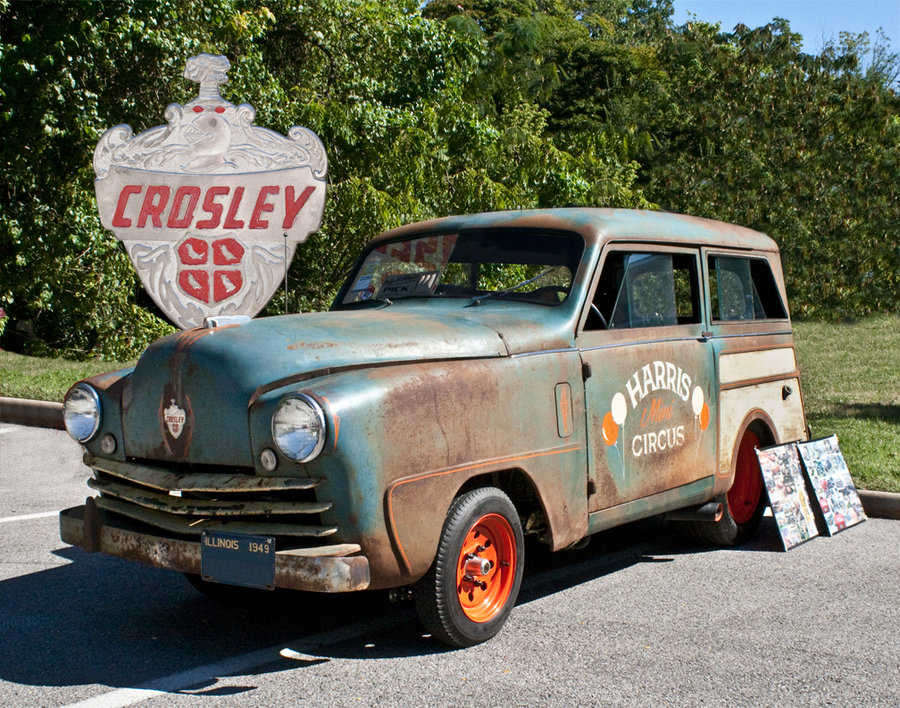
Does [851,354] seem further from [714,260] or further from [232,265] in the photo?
[714,260]

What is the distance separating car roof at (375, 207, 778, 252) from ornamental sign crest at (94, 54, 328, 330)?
8.71 m

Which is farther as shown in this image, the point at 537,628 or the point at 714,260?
the point at 714,260

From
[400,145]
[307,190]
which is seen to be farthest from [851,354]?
[307,190]

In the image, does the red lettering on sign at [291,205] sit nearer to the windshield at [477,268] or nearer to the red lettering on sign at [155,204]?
the red lettering on sign at [155,204]

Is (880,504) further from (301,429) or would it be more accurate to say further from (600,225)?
(301,429)

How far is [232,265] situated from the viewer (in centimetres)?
1488

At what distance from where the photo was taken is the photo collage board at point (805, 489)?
641cm

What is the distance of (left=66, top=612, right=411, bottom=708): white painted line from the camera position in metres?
3.93

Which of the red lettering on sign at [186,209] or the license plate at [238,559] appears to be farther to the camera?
the red lettering on sign at [186,209]

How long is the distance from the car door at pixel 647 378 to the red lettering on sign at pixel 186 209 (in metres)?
9.79

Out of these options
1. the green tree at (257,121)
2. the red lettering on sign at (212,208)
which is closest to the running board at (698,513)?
the red lettering on sign at (212,208)

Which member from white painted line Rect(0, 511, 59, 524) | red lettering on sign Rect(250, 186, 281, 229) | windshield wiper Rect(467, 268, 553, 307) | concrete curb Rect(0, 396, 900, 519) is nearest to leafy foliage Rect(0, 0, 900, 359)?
red lettering on sign Rect(250, 186, 281, 229)

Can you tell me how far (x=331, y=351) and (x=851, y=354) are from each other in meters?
17.2

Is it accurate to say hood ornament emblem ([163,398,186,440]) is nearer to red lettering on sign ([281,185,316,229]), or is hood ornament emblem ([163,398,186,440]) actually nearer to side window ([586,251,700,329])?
side window ([586,251,700,329])
